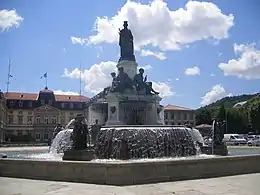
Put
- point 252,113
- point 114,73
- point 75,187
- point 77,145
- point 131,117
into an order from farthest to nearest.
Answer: point 252,113 → point 114,73 → point 131,117 → point 77,145 → point 75,187

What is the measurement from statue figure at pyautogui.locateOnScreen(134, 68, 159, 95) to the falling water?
17.8 metres

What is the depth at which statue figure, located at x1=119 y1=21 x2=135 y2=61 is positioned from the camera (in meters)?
42.4

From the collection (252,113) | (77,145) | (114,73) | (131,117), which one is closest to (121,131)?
(77,145)

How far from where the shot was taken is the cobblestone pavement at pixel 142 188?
9273 millimetres

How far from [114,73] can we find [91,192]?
31.6 metres

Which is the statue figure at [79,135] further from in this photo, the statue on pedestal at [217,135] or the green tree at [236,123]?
the green tree at [236,123]

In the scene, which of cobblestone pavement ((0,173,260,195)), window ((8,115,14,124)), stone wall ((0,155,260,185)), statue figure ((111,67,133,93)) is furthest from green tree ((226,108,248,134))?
cobblestone pavement ((0,173,260,195))

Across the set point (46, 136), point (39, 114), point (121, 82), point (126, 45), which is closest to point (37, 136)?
point (46, 136)

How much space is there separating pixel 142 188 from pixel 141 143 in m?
10.8

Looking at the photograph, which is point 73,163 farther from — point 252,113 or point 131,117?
point 252,113

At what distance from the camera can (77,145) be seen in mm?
15984

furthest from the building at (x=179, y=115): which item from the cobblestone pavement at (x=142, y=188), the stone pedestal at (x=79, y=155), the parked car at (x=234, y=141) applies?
the cobblestone pavement at (x=142, y=188)

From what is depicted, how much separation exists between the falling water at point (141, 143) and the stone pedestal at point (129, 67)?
2070cm

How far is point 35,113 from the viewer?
10900 centimetres
